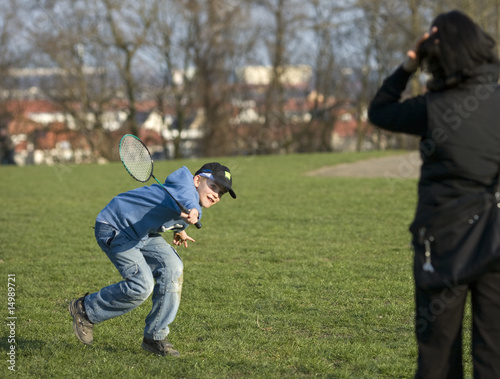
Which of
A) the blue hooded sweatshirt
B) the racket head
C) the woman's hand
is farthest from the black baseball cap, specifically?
the woman's hand

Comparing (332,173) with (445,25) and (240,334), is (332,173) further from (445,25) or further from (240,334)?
(445,25)

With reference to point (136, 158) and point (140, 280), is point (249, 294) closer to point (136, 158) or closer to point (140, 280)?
point (140, 280)

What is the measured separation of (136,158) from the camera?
14.2ft

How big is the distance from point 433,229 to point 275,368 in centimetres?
173

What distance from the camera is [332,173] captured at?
1800 centimetres

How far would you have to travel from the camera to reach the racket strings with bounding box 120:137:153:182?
4234mm

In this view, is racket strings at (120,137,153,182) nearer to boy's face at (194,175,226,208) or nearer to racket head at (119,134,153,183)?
racket head at (119,134,153,183)

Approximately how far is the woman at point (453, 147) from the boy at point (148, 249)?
60.8 inches

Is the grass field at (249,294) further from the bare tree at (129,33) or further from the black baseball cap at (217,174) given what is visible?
the bare tree at (129,33)

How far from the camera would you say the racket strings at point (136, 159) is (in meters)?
4.23

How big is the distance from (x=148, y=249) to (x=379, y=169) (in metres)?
14.7

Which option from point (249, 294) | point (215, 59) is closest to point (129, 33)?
point (215, 59)

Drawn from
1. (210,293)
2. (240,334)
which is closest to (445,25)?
(240,334)

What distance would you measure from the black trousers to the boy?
5.19ft
